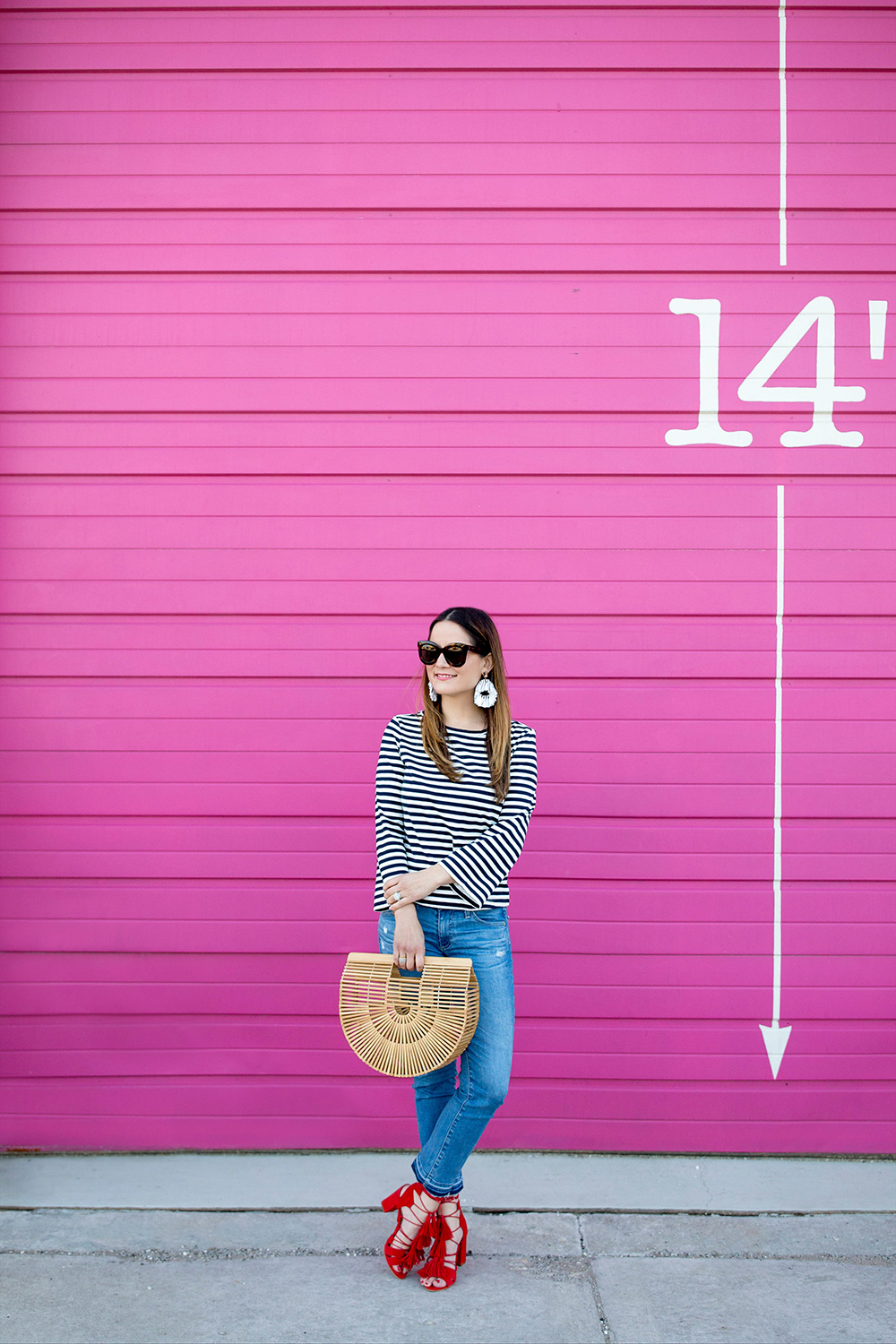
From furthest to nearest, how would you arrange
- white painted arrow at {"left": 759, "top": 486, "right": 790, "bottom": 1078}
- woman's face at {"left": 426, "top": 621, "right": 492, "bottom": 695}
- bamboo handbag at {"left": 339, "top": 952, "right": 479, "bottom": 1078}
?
white painted arrow at {"left": 759, "top": 486, "right": 790, "bottom": 1078} < woman's face at {"left": 426, "top": 621, "right": 492, "bottom": 695} < bamboo handbag at {"left": 339, "top": 952, "right": 479, "bottom": 1078}

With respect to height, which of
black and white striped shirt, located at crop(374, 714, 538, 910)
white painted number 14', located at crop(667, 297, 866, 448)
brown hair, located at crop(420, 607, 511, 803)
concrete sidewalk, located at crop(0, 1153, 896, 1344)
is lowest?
concrete sidewalk, located at crop(0, 1153, 896, 1344)

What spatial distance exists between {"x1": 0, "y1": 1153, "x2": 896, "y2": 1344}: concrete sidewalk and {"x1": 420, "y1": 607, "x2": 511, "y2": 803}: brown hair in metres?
1.30

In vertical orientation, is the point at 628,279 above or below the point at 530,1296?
above

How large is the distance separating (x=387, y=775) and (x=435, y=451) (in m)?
1.28

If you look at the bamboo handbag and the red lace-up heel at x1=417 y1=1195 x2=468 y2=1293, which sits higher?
the bamboo handbag

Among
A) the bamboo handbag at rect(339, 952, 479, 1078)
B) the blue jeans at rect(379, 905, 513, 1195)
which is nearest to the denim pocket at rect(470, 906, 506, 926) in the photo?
the blue jeans at rect(379, 905, 513, 1195)

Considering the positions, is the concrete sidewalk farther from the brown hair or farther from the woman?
the brown hair

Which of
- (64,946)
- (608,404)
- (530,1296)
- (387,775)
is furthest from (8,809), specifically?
(608,404)

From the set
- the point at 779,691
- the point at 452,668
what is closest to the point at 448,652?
the point at 452,668

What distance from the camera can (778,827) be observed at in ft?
11.0

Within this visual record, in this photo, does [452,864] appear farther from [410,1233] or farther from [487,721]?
[410,1233]

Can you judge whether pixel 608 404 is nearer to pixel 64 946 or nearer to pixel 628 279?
pixel 628 279

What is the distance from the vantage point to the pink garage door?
332 centimetres

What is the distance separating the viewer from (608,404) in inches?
131
